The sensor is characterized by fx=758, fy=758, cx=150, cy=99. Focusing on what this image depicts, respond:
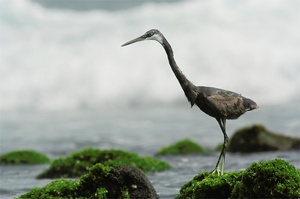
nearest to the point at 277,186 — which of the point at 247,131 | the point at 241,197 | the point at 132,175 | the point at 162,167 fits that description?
the point at 241,197

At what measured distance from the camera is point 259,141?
26.5 meters

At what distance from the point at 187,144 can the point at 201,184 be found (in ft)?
43.8

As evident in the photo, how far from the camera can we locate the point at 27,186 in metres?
19.2

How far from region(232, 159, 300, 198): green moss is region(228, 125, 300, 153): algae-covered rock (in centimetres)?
1380

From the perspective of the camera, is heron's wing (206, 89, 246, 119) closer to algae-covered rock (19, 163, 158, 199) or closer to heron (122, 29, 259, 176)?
heron (122, 29, 259, 176)

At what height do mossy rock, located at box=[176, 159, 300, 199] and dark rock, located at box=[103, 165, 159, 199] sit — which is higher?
dark rock, located at box=[103, 165, 159, 199]

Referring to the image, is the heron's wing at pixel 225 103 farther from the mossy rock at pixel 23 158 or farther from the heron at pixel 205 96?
the mossy rock at pixel 23 158

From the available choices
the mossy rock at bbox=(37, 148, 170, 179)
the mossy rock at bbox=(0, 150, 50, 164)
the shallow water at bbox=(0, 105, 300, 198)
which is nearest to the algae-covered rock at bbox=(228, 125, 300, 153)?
the shallow water at bbox=(0, 105, 300, 198)

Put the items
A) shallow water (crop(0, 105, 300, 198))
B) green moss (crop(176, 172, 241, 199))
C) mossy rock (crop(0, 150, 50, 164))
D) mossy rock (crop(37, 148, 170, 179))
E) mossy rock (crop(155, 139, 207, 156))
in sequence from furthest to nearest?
mossy rock (crop(155, 139, 207, 156)), mossy rock (crop(0, 150, 50, 164)), shallow water (crop(0, 105, 300, 198)), mossy rock (crop(37, 148, 170, 179)), green moss (crop(176, 172, 241, 199))

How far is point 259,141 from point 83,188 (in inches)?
537

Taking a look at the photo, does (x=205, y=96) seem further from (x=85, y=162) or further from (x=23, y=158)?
(x=23, y=158)

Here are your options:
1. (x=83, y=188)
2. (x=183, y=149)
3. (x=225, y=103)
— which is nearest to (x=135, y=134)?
(x=183, y=149)

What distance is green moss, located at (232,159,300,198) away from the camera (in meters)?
12.3

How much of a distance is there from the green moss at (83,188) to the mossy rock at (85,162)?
21.2ft
